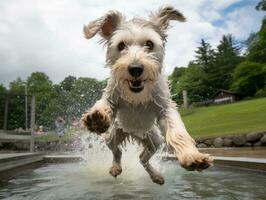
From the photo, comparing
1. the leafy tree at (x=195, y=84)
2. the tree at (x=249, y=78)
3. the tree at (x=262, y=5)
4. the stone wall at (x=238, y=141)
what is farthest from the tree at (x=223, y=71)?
the stone wall at (x=238, y=141)

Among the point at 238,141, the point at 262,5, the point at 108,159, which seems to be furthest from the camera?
the point at 262,5

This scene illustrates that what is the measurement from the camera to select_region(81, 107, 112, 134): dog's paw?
3947 mm

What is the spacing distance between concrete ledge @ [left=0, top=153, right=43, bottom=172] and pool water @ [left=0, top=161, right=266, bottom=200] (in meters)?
0.26

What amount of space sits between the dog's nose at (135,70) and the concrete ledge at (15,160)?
12.3 ft

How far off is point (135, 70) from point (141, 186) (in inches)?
107

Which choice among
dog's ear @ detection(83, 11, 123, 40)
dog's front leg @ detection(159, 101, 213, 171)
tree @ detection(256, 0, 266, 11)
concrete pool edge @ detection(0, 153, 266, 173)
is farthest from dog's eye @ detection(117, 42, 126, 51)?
tree @ detection(256, 0, 266, 11)

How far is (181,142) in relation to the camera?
3.77m

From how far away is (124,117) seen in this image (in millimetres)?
4906

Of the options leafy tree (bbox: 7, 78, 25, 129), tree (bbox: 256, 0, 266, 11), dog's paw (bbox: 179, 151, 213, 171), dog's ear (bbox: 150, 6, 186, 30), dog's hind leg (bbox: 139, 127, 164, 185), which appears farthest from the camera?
tree (bbox: 256, 0, 266, 11)

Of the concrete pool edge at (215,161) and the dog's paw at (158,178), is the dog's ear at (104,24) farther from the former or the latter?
the concrete pool edge at (215,161)

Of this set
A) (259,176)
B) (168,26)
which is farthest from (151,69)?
(259,176)

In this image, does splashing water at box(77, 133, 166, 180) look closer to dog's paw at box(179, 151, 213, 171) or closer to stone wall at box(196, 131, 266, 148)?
dog's paw at box(179, 151, 213, 171)

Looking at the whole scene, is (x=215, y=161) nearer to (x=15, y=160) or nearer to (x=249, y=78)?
(x=15, y=160)

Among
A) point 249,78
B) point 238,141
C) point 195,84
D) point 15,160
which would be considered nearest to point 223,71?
point 195,84
